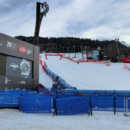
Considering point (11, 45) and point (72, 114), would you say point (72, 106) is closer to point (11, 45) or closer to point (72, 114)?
point (72, 114)

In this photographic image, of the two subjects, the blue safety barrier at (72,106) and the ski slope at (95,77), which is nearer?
the blue safety barrier at (72,106)

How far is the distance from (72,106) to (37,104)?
1.55 metres

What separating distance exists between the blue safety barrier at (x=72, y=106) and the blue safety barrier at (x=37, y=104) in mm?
461

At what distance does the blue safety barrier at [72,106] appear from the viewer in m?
6.21

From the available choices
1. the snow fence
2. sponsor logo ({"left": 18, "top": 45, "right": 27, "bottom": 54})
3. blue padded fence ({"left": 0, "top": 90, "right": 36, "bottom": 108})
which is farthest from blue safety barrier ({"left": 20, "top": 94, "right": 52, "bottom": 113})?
sponsor logo ({"left": 18, "top": 45, "right": 27, "bottom": 54})

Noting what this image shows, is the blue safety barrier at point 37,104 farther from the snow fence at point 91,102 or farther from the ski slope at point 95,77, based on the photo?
the ski slope at point 95,77

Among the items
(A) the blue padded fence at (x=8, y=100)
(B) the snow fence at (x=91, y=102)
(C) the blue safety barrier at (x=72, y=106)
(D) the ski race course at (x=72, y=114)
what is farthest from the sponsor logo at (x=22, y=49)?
(C) the blue safety barrier at (x=72, y=106)

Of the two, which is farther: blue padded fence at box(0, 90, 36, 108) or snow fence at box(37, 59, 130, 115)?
blue padded fence at box(0, 90, 36, 108)

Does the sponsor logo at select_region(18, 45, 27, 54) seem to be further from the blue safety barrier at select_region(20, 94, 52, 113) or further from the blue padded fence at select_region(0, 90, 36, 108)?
the blue safety barrier at select_region(20, 94, 52, 113)

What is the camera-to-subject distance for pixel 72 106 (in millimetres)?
6223

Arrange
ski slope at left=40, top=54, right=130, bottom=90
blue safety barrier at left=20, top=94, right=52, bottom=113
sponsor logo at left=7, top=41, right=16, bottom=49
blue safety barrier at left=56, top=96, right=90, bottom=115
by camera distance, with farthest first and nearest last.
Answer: ski slope at left=40, top=54, right=130, bottom=90
sponsor logo at left=7, top=41, right=16, bottom=49
blue safety barrier at left=20, top=94, right=52, bottom=113
blue safety barrier at left=56, top=96, right=90, bottom=115

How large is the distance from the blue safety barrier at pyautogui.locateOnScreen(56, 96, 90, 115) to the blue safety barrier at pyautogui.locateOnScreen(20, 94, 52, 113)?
46 centimetres

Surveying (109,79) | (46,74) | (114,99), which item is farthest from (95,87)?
(114,99)

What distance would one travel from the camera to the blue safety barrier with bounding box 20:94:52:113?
643 cm
